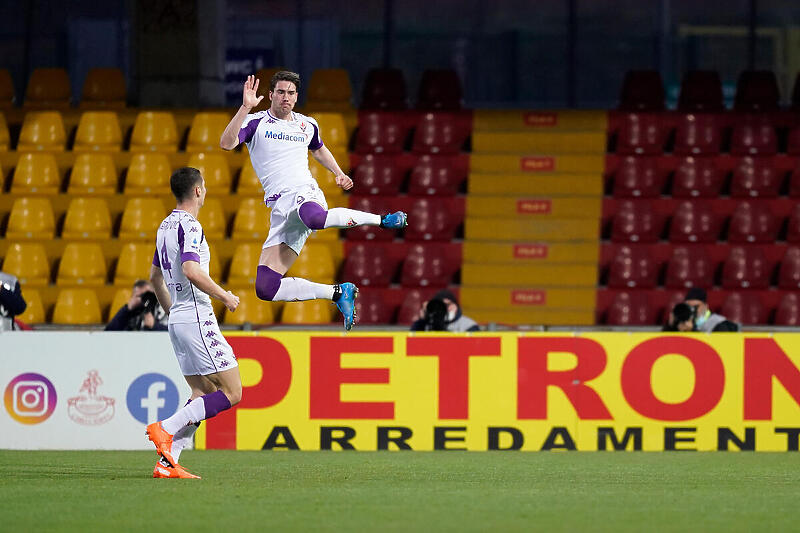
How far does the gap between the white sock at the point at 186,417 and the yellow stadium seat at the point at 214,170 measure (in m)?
8.29

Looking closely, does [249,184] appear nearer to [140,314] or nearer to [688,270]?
[140,314]

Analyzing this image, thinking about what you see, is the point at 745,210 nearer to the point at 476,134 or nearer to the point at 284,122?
the point at 476,134

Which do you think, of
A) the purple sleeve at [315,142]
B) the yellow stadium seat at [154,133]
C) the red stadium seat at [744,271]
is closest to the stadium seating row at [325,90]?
A: the yellow stadium seat at [154,133]

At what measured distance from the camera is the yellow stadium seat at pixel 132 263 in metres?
16.3

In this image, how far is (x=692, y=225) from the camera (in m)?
17.0

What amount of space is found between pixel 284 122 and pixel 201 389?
201 cm

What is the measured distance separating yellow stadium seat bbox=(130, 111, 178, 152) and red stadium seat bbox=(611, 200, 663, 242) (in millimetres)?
5692

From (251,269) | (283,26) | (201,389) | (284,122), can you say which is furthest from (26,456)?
(283,26)

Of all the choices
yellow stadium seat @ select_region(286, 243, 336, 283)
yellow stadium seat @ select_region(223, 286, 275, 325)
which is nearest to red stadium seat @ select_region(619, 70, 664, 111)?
yellow stadium seat @ select_region(286, 243, 336, 283)

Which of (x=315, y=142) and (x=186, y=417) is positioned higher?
(x=315, y=142)

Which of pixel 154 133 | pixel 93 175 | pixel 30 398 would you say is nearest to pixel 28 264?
pixel 93 175

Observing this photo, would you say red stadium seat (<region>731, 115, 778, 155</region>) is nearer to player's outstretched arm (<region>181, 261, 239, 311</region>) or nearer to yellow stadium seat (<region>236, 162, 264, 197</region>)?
yellow stadium seat (<region>236, 162, 264, 197</region>)

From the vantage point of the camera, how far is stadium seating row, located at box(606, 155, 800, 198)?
688 inches

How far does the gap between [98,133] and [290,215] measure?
8.87m
